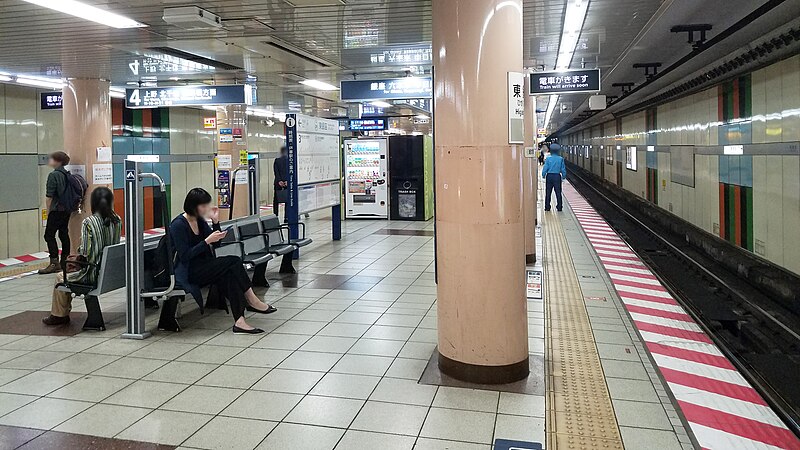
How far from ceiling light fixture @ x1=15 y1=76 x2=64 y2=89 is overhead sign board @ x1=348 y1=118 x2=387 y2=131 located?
8293mm

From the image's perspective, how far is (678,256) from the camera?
35.8ft

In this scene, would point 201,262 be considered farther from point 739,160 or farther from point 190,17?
point 739,160

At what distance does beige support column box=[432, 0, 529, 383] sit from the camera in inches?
168

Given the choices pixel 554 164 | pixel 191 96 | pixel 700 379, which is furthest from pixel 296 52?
pixel 554 164

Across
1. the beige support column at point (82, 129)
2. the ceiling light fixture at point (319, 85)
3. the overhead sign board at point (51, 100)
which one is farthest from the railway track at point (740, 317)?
the overhead sign board at point (51, 100)

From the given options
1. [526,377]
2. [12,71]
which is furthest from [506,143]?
[12,71]

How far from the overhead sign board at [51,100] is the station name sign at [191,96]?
123cm

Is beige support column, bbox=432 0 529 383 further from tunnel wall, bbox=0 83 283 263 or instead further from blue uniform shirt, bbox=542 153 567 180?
blue uniform shirt, bbox=542 153 567 180

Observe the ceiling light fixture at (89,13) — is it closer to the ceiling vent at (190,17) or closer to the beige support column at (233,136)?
the ceiling vent at (190,17)

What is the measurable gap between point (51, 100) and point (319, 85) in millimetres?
5110

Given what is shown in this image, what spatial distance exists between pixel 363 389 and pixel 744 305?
5.56 metres

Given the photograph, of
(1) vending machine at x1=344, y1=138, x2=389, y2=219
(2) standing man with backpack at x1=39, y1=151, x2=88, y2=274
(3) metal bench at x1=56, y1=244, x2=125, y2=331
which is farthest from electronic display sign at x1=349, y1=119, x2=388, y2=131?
(3) metal bench at x1=56, y1=244, x2=125, y2=331

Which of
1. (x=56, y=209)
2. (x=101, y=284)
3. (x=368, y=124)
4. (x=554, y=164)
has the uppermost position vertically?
(x=368, y=124)

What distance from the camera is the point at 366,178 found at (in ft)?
50.1
